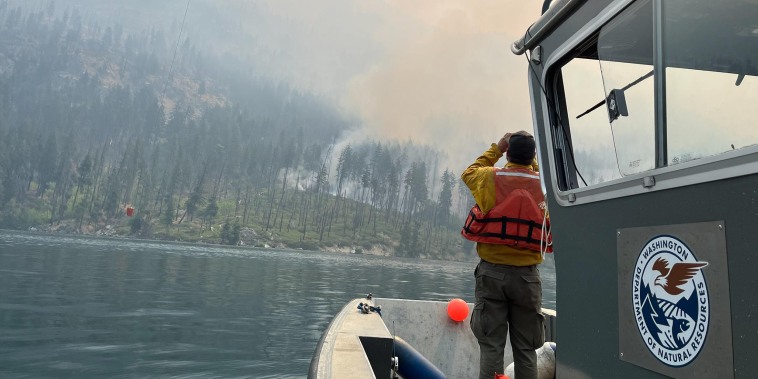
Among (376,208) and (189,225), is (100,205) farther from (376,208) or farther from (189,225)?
(376,208)

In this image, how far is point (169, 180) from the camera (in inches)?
6757

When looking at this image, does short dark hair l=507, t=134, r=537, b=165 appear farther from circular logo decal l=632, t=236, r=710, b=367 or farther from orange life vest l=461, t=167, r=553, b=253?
circular logo decal l=632, t=236, r=710, b=367

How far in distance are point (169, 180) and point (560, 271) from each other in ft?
614

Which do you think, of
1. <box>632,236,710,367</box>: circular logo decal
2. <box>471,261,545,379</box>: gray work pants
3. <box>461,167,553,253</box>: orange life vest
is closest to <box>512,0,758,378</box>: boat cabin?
<box>632,236,710,367</box>: circular logo decal

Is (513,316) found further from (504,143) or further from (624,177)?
(624,177)

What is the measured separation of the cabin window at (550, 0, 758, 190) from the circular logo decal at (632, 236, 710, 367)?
18.9 inches

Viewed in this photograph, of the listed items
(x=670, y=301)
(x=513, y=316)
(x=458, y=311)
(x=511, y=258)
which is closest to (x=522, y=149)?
(x=511, y=258)

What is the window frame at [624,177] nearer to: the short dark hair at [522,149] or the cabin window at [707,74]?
the cabin window at [707,74]

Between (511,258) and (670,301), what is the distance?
7.07 feet

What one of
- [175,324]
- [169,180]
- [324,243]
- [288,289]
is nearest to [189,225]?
[169,180]

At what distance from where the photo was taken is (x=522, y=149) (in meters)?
4.38

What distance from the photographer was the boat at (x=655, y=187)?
188 centimetres

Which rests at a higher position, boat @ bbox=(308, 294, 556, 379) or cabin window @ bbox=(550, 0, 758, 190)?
cabin window @ bbox=(550, 0, 758, 190)

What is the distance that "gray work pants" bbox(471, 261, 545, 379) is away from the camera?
166 inches
